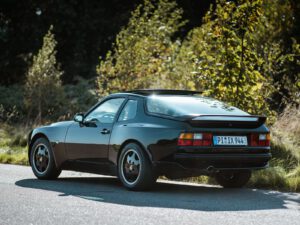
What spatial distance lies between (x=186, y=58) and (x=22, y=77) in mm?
18387

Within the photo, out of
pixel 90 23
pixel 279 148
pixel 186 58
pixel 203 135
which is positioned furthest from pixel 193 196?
pixel 90 23

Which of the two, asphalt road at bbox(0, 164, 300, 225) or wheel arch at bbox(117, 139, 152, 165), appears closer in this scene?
asphalt road at bbox(0, 164, 300, 225)

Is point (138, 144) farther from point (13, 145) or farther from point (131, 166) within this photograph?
point (13, 145)

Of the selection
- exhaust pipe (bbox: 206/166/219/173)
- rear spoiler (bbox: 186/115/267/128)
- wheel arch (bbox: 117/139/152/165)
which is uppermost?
rear spoiler (bbox: 186/115/267/128)

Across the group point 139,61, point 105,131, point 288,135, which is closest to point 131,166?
point 105,131

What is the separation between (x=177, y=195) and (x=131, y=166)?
76 cm

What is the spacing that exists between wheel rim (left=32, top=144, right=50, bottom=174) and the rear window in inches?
91.2

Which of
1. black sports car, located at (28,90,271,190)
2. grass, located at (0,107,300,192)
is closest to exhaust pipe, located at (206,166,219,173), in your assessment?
black sports car, located at (28,90,271,190)

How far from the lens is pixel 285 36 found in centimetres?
1894

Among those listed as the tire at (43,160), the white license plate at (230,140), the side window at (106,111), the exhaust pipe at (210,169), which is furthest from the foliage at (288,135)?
the tire at (43,160)

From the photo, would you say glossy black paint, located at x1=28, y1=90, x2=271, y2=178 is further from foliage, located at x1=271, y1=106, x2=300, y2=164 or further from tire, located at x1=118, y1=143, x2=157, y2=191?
foliage, located at x1=271, y1=106, x2=300, y2=164

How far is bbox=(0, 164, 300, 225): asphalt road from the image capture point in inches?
265

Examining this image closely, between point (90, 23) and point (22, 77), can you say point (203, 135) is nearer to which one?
point (22, 77)

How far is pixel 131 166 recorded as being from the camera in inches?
358
